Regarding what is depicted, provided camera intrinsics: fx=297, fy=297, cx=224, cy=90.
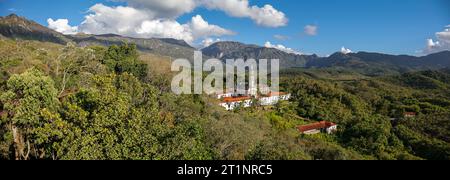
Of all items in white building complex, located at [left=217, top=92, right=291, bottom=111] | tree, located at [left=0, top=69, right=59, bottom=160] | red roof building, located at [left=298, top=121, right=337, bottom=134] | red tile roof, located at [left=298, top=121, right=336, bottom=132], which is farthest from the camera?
white building complex, located at [left=217, top=92, right=291, bottom=111]

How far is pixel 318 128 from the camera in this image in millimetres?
49438

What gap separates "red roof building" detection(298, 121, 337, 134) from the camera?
156 feet

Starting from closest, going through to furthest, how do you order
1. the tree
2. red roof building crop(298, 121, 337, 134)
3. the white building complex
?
the tree → red roof building crop(298, 121, 337, 134) → the white building complex

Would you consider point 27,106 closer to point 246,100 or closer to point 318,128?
point 318,128

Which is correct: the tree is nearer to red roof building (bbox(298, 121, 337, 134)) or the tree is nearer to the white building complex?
red roof building (bbox(298, 121, 337, 134))

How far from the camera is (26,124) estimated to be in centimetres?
1445

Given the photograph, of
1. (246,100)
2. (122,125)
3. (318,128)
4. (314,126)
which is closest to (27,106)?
(122,125)

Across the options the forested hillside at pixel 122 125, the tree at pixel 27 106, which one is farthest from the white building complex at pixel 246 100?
the tree at pixel 27 106

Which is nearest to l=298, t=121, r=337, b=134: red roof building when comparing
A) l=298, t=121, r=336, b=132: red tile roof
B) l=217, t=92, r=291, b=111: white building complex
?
l=298, t=121, r=336, b=132: red tile roof

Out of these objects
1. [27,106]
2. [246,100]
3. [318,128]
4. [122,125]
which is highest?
[27,106]

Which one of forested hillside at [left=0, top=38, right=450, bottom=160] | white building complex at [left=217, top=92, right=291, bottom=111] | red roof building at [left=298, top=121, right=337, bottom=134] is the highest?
forested hillside at [left=0, top=38, right=450, bottom=160]

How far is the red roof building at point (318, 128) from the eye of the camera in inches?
1876
